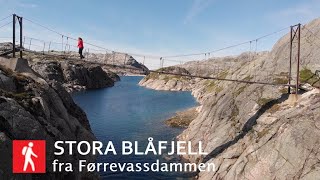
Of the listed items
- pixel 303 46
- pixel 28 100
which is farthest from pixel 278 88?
pixel 28 100

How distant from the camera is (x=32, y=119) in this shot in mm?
27500

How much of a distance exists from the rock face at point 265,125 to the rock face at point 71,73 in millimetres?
98522

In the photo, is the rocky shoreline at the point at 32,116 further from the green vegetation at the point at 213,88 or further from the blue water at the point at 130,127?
the green vegetation at the point at 213,88

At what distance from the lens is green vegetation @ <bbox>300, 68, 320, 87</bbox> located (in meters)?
41.4

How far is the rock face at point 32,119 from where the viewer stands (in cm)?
2462

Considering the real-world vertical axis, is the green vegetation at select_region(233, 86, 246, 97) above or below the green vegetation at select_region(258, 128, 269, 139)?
above

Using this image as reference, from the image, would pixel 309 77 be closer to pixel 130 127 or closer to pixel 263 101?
pixel 263 101

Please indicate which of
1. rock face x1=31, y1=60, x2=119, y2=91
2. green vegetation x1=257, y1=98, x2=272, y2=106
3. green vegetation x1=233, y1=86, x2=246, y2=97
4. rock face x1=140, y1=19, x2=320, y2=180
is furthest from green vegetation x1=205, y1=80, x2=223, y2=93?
rock face x1=31, y1=60, x2=119, y2=91

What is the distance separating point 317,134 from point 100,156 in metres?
28.4

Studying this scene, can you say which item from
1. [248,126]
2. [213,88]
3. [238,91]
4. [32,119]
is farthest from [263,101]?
[213,88]

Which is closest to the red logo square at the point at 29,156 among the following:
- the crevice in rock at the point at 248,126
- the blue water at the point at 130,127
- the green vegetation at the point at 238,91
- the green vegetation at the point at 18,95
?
the green vegetation at the point at 18,95

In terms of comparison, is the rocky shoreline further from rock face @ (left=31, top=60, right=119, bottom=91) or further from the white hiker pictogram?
rock face @ (left=31, top=60, right=119, bottom=91)

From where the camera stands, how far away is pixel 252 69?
52.8 m

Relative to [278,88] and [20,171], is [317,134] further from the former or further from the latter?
[20,171]
